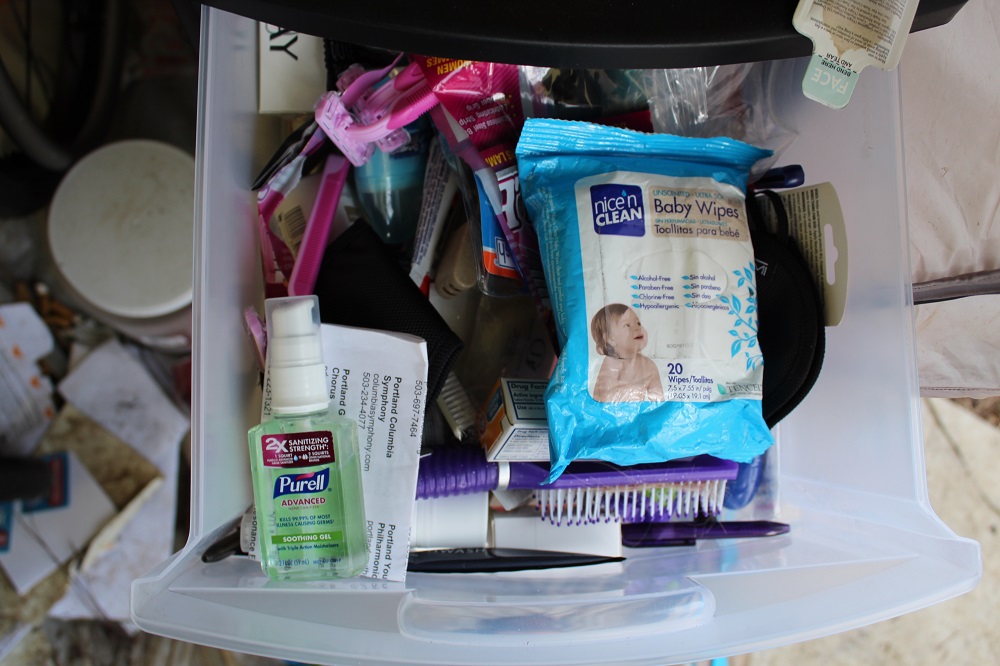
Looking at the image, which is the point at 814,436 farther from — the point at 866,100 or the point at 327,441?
the point at 327,441

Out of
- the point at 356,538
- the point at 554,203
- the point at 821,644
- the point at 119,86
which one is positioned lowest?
the point at 821,644

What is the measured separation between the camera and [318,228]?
57 centimetres

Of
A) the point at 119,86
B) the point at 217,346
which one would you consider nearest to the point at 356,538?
the point at 217,346

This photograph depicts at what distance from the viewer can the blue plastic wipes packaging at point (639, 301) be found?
49 cm

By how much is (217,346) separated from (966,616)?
1030mm

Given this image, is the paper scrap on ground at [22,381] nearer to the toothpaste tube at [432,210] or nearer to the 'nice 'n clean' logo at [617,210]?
the toothpaste tube at [432,210]

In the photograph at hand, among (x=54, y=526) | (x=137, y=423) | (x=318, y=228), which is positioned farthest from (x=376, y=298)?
(x=54, y=526)

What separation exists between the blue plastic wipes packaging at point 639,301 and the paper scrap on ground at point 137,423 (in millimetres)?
665

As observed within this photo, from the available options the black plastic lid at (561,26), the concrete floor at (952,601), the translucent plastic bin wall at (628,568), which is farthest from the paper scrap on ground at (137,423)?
the concrete floor at (952,601)

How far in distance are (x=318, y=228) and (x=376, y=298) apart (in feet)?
0.26

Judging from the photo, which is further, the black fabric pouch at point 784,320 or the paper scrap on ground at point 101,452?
the paper scrap on ground at point 101,452

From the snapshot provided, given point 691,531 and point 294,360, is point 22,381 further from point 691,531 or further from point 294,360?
point 691,531

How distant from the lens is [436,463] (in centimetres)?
55

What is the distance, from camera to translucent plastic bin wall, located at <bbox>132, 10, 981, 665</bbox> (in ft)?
1.56
